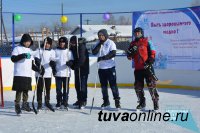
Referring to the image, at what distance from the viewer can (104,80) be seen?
26.3ft

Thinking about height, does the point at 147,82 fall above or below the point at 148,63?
below

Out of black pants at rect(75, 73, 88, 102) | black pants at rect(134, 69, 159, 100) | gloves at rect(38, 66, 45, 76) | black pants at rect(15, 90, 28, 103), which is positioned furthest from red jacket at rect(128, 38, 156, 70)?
black pants at rect(15, 90, 28, 103)

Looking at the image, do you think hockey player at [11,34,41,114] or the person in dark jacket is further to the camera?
the person in dark jacket

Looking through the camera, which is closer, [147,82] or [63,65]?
[147,82]

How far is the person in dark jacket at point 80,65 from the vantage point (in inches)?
317

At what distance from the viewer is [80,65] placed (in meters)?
8.05

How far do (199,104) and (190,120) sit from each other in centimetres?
198

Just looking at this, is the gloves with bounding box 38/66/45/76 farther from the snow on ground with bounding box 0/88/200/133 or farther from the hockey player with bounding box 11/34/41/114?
the snow on ground with bounding box 0/88/200/133

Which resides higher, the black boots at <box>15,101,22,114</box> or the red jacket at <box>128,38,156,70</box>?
the red jacket at <box>128,38,156,70</box>

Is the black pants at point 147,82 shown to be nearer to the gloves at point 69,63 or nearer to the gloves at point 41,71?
the gloves at point 69,63

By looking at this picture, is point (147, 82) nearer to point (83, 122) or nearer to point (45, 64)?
point (83, 122)

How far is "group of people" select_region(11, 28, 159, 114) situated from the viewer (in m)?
7.52

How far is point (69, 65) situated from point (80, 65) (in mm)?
232

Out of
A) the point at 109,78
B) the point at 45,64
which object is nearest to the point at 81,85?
the point at 109,78
